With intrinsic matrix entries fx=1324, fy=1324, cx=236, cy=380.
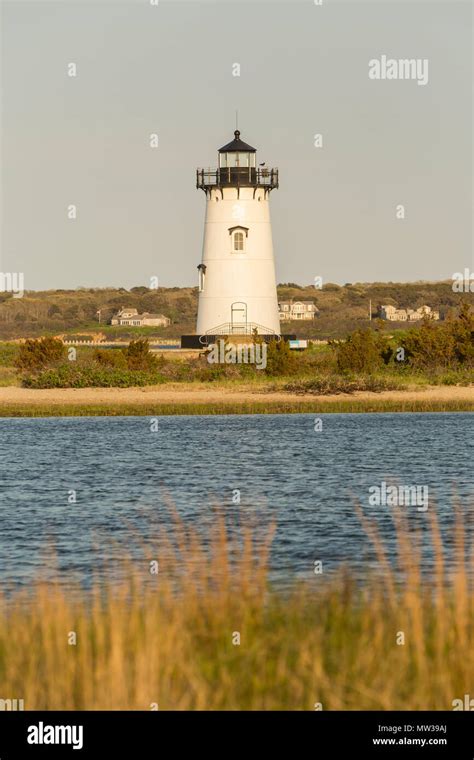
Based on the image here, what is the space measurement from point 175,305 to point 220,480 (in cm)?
13884

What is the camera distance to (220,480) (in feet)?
110

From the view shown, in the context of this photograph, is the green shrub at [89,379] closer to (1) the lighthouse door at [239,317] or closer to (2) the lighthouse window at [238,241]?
(1) the lighthouse door at [239,317]

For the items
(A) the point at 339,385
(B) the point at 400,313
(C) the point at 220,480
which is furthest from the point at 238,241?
(B) the point at 400,313

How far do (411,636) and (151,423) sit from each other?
39.4 meters

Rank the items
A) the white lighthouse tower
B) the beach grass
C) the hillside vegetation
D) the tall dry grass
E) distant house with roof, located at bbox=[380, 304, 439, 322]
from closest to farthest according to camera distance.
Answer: the tall dry grass < the beach grass < the white lighthouse tower < the hillside vegetation < distant house with roof, located at bbox=[380, 304, 439, 322]

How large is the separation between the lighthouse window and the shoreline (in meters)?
15.7

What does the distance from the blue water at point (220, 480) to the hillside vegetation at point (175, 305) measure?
7205cm

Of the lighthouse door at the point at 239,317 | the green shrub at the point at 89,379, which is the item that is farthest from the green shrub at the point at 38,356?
the lighthouse door at the point at 239,317

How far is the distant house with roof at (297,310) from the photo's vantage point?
497 feet

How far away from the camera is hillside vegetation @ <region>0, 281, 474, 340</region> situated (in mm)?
128550

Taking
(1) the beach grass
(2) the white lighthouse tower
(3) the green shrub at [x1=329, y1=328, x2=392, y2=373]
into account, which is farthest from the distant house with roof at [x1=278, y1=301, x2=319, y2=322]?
(1) the beach grass

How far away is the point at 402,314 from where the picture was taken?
15250cm

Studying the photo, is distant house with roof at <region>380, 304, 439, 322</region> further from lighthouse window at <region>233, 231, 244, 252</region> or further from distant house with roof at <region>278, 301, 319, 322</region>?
lighthouse window at <region>233, 231, 244, 252</region>
